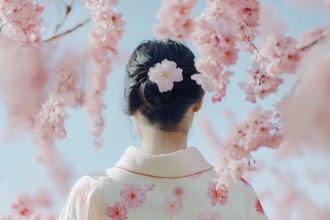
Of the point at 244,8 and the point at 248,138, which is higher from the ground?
the point at 244,8

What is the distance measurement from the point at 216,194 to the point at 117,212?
18.7 inches

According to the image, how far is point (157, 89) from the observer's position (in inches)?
105

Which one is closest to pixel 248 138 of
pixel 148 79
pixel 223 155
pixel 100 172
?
pixel 223 155

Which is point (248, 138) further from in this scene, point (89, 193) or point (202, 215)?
point (89, 193)

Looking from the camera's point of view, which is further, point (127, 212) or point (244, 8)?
point (244, 8)

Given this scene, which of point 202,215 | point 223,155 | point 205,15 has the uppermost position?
point 205,15

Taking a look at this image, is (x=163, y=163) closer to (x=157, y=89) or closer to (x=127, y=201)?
(x=127, y=201)

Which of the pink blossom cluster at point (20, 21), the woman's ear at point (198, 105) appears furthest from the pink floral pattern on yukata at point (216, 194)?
the pink blossom cluster at point (20, 21)

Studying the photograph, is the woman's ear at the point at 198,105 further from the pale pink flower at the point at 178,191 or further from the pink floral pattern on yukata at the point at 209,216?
the pink floral pattern on yukata at the point at 209,216

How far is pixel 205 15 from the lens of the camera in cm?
308

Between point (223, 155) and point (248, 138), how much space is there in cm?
14

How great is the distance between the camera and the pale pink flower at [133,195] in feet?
8.92

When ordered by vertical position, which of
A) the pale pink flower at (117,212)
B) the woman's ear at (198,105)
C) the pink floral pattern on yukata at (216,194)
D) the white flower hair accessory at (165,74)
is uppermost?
the white flower hair accessory at (165,74)

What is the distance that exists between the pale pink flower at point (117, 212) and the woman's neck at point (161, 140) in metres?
0.29
